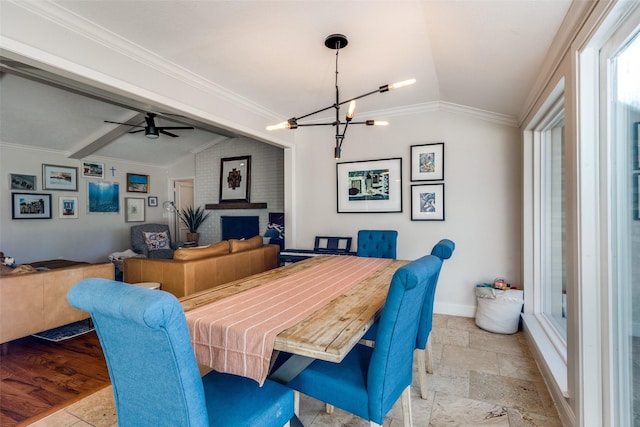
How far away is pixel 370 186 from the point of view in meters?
4.09

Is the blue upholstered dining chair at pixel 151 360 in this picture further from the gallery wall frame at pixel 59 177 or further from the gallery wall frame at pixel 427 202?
the gallery wall frame at pixel 59 177

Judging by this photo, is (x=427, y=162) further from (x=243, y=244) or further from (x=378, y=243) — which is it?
(x=243, y=244)

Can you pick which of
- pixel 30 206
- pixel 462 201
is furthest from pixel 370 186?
pixel 30 206

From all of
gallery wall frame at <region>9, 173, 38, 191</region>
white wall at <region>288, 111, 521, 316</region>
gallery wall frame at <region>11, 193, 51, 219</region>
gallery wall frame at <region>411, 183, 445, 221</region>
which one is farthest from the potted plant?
gallery wall frame at <region>411, 183, 445, 221</region>

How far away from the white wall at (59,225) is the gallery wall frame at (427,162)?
18.9 feet

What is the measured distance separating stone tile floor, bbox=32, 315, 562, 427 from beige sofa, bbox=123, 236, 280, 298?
3.54ft

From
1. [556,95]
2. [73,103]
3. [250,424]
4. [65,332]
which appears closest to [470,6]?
[556,95]

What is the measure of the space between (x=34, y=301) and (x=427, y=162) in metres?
4.15

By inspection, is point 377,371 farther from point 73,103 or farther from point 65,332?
point 73,103

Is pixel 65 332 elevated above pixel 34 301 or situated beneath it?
situated beneath

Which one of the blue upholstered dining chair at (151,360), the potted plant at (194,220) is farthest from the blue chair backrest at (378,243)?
the potted plant at (194,220)

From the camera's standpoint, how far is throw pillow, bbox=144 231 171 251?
19.9 ft

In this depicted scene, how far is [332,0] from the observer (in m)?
1.93

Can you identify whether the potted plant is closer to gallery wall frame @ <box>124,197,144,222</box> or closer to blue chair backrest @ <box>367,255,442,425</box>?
gallery wall frame @ <box>124,197,144,222</box>
